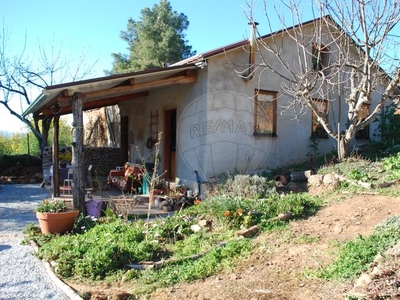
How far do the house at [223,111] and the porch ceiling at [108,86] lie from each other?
0.02 meters

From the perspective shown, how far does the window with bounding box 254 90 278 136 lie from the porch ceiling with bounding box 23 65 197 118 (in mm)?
1955

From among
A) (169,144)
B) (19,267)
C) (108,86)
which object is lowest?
(19,267)

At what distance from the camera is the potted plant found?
5684mm

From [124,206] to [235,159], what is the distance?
356 cm

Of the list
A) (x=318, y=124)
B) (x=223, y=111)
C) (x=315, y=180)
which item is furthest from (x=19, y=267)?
(x=318, y=124)

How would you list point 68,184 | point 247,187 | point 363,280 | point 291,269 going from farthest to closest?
1. point 68,184
2. point 247,187
3. point 291,269
4. point 363,280

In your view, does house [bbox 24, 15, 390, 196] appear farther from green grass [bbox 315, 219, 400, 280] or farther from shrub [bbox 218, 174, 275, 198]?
green grass [bbox 315, 219, 400, 280]

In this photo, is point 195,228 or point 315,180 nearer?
point 195,228

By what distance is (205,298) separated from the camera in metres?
3.42

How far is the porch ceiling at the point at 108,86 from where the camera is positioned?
265 inches

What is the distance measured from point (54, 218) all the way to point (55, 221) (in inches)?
2.3

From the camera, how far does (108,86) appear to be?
7730mm

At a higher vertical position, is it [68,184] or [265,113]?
[265,113]

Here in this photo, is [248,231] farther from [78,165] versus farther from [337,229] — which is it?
[78,165]
